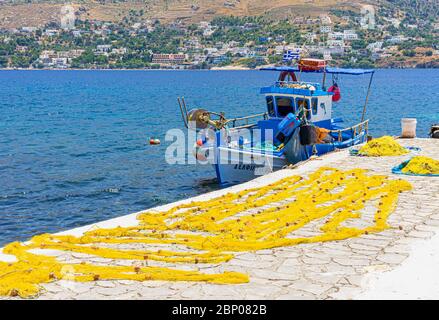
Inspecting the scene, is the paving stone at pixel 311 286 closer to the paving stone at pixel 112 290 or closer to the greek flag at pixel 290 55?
the paving stone at pixel 112 290

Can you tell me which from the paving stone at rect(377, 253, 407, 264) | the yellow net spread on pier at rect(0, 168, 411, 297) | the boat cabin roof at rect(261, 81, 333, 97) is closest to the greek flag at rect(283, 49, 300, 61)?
the boat cabin roof at rect(261, 81, 333, 97)

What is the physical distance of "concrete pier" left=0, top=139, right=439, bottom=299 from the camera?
7.12 m

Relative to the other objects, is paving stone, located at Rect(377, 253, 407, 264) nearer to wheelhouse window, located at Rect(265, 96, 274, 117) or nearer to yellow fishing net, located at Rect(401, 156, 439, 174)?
yellow fishing net, located at Rect(401, 156, 439, 174)

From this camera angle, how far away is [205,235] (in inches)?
389

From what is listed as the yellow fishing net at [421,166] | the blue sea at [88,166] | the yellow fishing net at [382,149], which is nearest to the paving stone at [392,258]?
the yellow fishing net at [421,166]

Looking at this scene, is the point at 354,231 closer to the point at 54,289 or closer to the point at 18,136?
the point at 54,289

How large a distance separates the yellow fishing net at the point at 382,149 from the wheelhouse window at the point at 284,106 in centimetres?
318

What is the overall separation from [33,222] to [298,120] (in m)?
8.64

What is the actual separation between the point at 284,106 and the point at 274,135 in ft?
3.98

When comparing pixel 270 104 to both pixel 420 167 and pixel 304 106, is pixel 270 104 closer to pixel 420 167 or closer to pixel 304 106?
pixel 304 106

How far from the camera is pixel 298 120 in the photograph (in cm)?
1900

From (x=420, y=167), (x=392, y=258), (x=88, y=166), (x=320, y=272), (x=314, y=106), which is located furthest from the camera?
(x=88, y=166)

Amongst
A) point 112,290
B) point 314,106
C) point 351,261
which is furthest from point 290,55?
point 112,290

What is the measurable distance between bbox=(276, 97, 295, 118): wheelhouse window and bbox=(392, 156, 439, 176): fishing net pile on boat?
617cm
